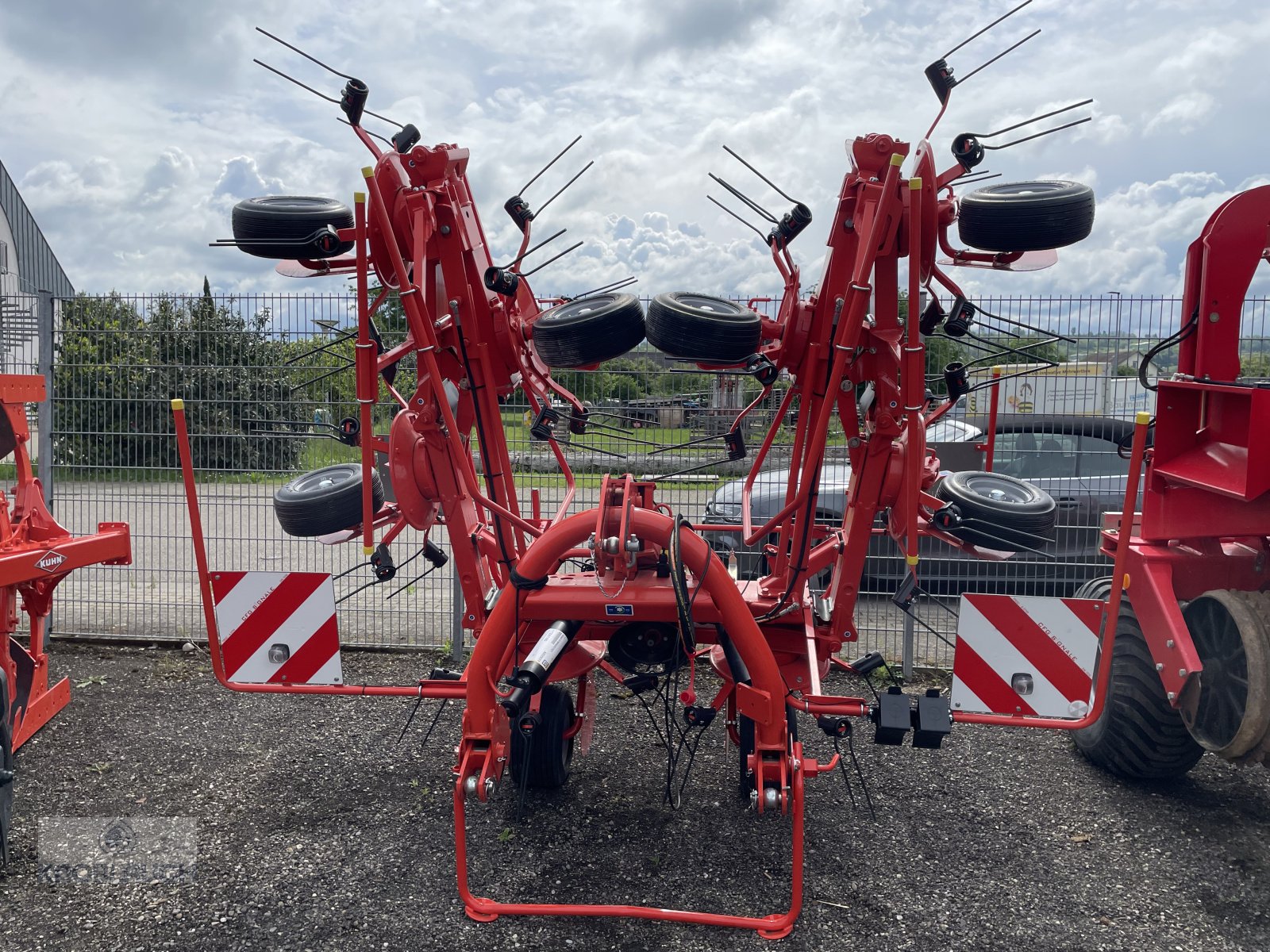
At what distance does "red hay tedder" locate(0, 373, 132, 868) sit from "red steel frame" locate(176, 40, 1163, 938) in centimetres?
131

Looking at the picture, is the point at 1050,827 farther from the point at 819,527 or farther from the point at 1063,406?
the point at 1063,406

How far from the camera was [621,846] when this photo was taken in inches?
159

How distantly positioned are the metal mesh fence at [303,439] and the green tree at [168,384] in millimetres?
11

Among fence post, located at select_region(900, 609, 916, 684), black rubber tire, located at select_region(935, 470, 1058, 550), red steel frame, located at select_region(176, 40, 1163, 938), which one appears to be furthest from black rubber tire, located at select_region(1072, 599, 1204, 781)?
fence post, located at select_region(900, 609, 916, 684)

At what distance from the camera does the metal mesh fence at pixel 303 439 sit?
6.30 m

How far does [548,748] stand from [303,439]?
3.38 meters

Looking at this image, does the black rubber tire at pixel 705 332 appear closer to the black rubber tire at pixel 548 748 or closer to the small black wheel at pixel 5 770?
the black rubber tire at pixel 548 748

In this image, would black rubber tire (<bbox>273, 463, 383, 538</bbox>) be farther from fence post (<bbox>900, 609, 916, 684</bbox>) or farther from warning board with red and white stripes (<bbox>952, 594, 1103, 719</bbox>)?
fence post (<bbox>900, 609, 916, 684</bbox>)

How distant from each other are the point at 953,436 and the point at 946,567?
948 millimetres

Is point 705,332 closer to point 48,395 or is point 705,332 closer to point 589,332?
point 589,332

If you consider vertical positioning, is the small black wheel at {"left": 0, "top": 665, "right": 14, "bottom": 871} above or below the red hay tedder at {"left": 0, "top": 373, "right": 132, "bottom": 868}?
below

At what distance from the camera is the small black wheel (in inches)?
145

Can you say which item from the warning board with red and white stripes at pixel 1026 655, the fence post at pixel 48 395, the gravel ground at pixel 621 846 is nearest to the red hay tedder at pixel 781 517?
the warning board with red and white stripes at pixel 1026 655

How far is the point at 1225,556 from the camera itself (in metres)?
4.43
